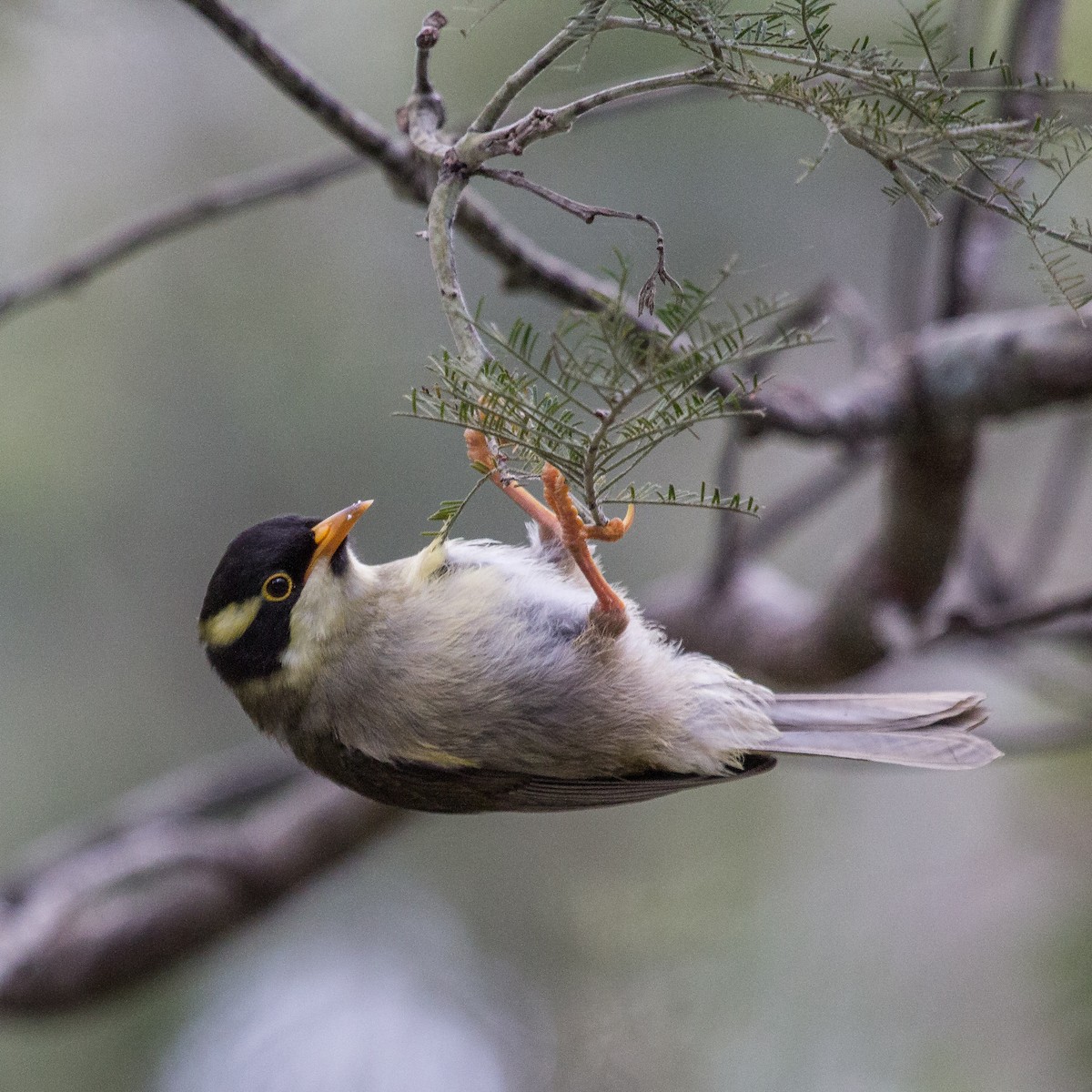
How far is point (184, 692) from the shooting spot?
5547mm

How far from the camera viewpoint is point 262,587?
2.29 m

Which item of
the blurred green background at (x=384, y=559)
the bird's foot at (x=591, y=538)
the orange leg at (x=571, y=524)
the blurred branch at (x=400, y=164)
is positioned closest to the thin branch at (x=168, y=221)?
the blurred branch at (x=400, y=164)

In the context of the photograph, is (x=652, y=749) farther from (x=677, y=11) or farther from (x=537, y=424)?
(x=677, y=11)

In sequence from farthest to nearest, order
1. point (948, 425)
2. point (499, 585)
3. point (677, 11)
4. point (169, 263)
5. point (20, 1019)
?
point (169, 263), point (20, 1019), point (948, 425), point (499, 585), point (677, 11)

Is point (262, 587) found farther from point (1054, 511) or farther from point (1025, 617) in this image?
point (1054, 511)

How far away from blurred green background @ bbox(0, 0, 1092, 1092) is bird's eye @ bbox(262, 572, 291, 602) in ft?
6.71

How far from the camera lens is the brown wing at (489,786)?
91.8 inches

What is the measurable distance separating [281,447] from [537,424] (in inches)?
155

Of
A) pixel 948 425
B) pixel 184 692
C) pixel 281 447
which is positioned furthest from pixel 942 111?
pixel 184 692

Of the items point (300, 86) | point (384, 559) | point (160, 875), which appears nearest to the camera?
point (300, 86)

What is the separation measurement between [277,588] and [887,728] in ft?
4.13

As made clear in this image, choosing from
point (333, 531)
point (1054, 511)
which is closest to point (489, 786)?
point (333, 531)

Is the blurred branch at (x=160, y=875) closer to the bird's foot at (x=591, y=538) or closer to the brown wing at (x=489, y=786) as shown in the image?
the brown wing at (x=489, y=786)

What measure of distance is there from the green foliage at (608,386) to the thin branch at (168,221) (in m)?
1.94
